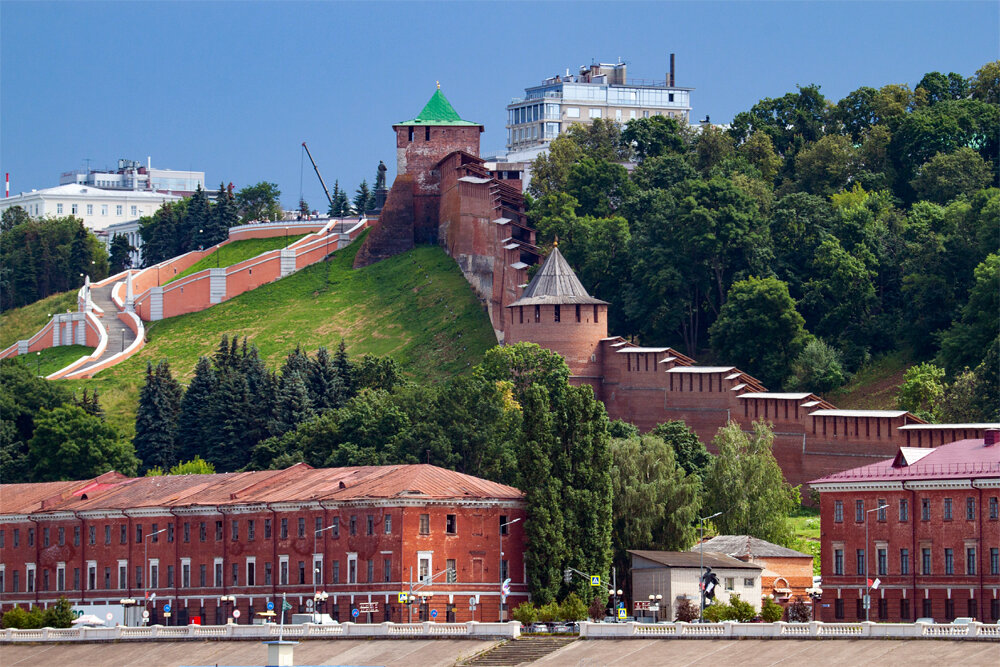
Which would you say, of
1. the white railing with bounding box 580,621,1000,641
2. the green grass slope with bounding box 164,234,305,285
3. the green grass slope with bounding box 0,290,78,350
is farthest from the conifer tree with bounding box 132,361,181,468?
the white railing with bounding box 580,621,1000,641

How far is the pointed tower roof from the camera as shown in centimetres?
9762

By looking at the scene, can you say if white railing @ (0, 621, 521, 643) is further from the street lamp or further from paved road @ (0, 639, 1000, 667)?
the street lamp

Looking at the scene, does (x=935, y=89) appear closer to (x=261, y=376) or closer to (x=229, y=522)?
(x=261, y=376)

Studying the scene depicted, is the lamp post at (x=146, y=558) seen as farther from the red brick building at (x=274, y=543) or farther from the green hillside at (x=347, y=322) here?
the green hillside at (x=347, y=322)

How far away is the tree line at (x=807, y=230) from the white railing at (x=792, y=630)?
28.2 metres

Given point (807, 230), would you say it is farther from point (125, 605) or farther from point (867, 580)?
point (125, 605)

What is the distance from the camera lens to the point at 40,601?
272ft

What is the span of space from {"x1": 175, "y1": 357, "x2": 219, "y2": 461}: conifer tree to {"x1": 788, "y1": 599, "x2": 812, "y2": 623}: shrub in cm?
4083

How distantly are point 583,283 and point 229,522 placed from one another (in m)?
34.1

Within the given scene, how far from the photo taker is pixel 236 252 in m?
142

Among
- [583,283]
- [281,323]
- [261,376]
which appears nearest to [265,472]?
[261,376]

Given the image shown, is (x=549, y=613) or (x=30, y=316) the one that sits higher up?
(x=30, y=316)

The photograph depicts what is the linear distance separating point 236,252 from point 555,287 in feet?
156

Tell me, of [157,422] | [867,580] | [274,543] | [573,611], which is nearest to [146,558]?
[274,543]
